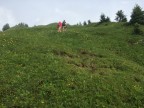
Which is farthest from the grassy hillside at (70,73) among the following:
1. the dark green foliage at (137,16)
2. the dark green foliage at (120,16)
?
the dark green foliage at (120,16)

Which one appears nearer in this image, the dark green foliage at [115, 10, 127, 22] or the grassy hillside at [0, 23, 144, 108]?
the grassy hillside at [0, 23, 144, 108]

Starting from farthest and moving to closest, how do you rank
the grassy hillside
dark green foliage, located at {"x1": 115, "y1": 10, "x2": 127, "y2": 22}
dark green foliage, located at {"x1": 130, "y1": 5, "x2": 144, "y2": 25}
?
dark green foliage, located at {"x1": 115, "y1": 10, "x2": 127, "y2": 22} < dark green foliage, located at {"x1": 130, "y1": 5, "x2": 144, "y2": 25} < the grassy hillside

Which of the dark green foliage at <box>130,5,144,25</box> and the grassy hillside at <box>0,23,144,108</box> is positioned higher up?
the dark green foliage at <box>130,5,144,25</box>

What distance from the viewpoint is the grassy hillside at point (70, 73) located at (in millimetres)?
29344

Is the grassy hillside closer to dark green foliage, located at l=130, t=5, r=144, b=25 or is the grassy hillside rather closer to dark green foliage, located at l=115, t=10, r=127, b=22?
dark green foliage, located at l=130, t=5, r=144, b=25

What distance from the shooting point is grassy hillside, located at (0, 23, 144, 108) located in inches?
1155

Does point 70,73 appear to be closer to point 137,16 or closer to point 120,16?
point 137,16

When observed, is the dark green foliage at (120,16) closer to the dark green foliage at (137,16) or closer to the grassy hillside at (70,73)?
the dark green foliage at (137,16)

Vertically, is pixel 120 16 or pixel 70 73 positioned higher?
pixel 120 16

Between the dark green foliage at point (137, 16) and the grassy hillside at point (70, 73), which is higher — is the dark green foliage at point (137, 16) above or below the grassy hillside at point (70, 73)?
above

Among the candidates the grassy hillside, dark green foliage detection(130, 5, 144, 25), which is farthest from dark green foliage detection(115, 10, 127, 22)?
the grassy hillside

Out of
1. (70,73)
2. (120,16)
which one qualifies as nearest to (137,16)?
(120,16)

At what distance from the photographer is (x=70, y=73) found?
34438 millimetres

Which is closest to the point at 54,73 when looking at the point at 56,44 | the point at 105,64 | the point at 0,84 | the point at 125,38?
the point at 0,84
